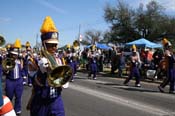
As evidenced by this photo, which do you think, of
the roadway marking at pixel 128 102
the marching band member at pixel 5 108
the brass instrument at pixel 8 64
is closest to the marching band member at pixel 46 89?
the marching band member at pixel 5 108

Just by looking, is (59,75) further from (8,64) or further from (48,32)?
(8,64)

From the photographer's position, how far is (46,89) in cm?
525

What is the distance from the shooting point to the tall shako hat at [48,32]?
17.1 feet

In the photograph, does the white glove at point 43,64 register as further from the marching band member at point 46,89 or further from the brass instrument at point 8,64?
the brass instrument at point 8,64

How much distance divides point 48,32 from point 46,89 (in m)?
0.77

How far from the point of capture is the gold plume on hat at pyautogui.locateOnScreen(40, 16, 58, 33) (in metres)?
5.28

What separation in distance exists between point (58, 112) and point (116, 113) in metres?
4.80

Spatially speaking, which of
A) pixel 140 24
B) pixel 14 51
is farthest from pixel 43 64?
pixel 140 24

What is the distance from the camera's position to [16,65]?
9.56 metres

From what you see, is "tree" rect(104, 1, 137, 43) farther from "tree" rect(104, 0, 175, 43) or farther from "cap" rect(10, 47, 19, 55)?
"cap" rect(10, 47, 19, 55)

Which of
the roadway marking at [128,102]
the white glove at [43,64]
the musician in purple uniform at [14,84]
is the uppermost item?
the white glove at [43,64]

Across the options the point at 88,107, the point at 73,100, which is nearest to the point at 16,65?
the point at 88,107

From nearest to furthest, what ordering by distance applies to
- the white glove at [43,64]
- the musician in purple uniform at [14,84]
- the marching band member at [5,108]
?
1. the marching band member at [5,108]
2. the white glove at [43,64]
3. the musician in purple uniform at [14,84]

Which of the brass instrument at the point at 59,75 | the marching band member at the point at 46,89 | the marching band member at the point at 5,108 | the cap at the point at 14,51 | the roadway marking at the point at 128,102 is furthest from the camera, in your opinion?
the roadway marking at the point at 128,102
